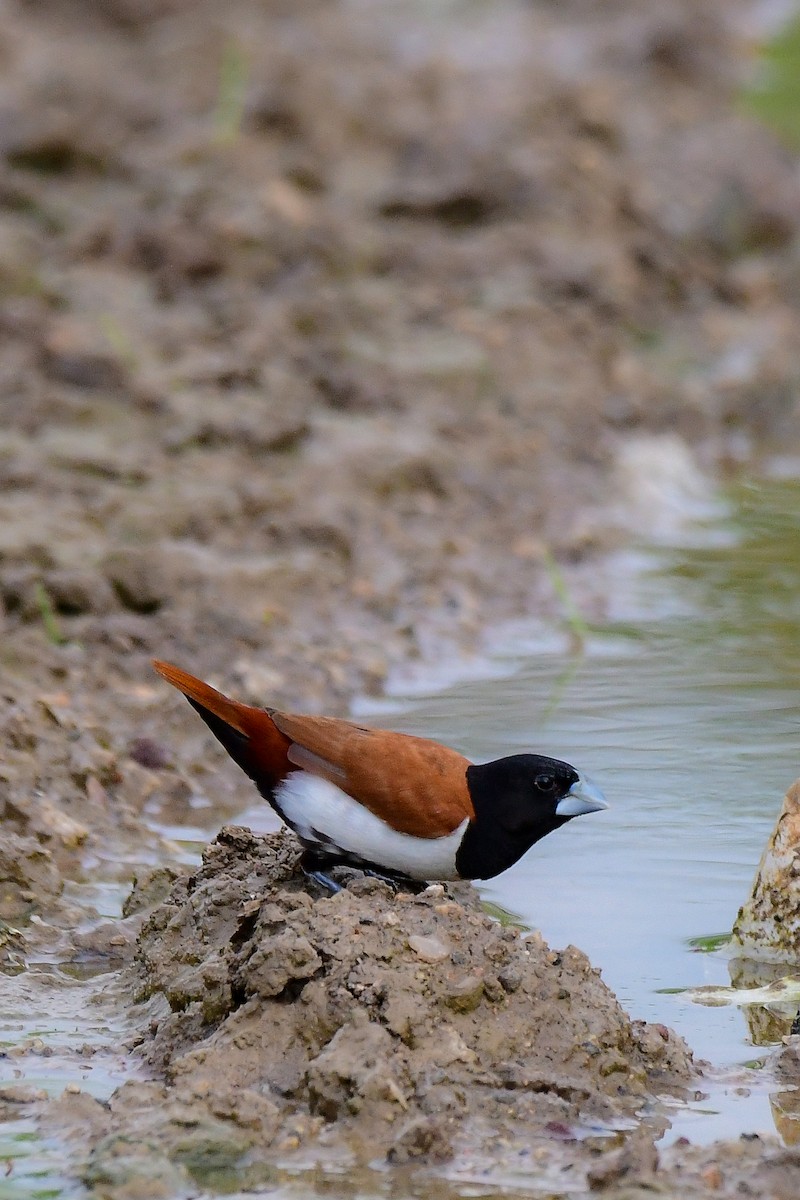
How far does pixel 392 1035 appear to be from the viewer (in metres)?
3.88

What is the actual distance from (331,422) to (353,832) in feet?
15.7

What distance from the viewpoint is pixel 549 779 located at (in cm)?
469

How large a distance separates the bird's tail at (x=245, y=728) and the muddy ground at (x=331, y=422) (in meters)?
0.26

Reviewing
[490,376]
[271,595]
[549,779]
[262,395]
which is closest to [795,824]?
[549,779]

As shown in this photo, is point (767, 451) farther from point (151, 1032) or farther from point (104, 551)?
point (151, 1032)

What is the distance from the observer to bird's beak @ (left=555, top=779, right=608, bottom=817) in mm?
4711

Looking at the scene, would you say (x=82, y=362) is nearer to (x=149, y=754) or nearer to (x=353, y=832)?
(x=149, y=754)

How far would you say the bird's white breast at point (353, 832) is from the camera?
14.6 ft

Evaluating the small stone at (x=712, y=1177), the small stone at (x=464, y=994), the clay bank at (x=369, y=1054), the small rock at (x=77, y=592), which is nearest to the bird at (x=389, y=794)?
the clay bank at (x=369, y=1054)

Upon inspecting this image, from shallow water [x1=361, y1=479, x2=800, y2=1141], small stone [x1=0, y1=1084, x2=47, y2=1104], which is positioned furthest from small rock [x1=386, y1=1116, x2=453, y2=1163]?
small stone [x1=0, y1=1084, x2=47, y2=1104]

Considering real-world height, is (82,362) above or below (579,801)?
above

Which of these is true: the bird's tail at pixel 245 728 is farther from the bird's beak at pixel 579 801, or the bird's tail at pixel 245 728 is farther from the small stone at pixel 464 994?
the small stone at pixel 464 994

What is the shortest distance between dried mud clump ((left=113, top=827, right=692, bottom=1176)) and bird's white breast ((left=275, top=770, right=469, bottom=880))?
170 mm

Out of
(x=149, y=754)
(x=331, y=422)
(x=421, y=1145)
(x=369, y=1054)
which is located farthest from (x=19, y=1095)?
(x=331, y=422)
